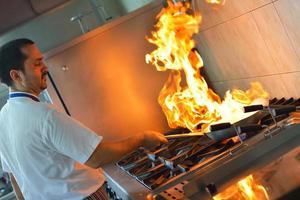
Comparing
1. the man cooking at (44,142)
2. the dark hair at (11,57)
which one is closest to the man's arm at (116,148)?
the man cooking at (44,142)

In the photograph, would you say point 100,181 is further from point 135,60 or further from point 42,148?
point 135,60

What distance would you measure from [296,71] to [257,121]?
10.4 inches

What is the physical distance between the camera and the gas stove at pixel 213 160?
55.1 inches

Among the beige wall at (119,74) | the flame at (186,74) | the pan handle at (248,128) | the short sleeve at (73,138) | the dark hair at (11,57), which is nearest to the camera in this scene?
the pan handle at (248,128)

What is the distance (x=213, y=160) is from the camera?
1.53m

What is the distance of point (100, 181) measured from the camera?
2.11 meters

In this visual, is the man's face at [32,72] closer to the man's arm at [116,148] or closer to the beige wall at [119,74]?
the man's arm at [116,148]

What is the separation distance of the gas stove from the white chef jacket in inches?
7.5

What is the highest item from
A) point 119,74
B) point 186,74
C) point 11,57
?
point 11,57

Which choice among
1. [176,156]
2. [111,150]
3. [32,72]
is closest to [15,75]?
[32,72]

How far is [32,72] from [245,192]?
1.20 metres

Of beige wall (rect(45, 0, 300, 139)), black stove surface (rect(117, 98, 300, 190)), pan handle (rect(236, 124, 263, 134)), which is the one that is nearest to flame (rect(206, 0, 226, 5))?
beige wall (rect(45, 0, 300, 139))

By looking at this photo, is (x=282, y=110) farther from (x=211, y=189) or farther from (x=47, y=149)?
(x=47, y=149)

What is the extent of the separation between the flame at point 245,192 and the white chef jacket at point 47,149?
725mm
